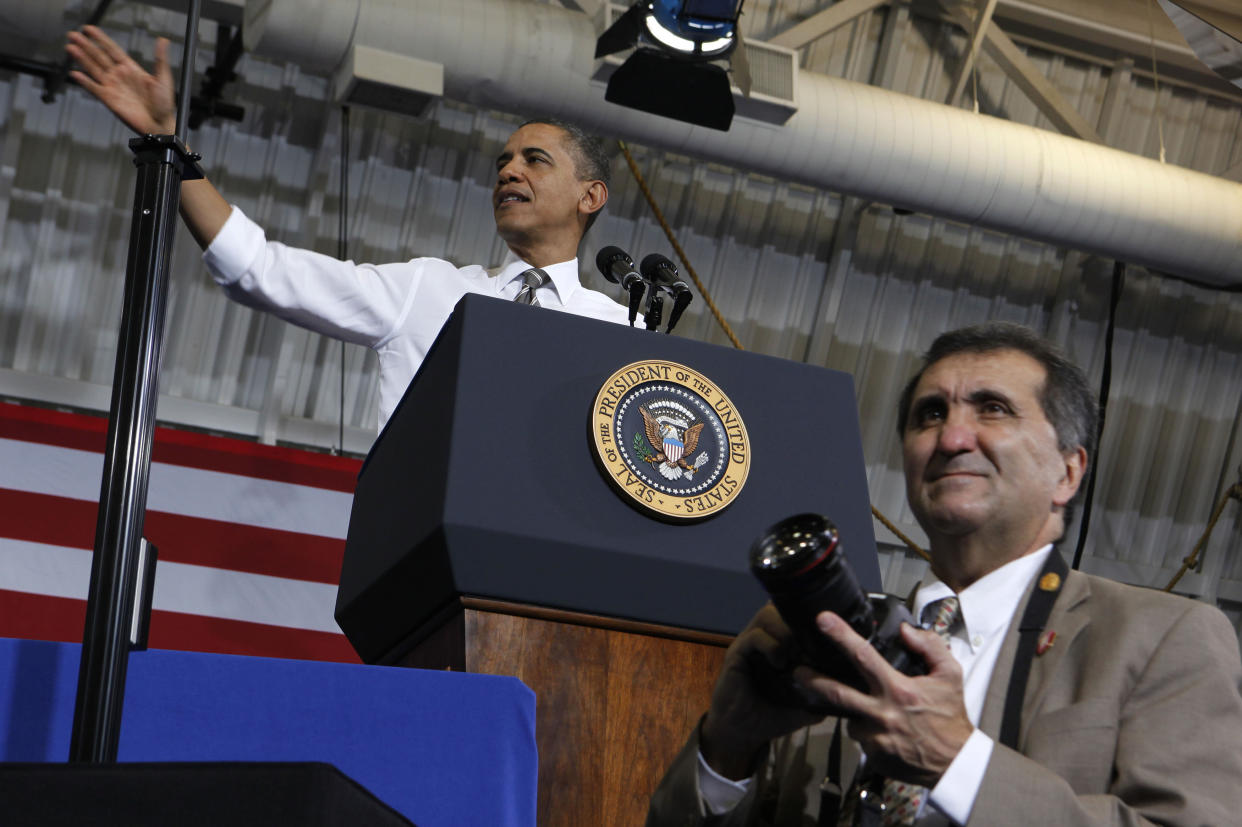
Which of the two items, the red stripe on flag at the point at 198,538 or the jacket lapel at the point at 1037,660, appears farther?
the red stripe on flag at the point at 198,538

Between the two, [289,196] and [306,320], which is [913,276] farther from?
[306,320]

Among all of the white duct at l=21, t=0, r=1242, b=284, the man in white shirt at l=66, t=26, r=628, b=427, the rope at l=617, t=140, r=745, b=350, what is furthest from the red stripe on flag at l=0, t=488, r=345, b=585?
the rope at l=617, t=140, r=745, b=350

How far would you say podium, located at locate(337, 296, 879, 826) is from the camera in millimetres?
1462

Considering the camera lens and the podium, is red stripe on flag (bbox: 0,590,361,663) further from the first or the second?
the camera lens

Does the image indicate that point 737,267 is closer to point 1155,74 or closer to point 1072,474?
point 1155,74

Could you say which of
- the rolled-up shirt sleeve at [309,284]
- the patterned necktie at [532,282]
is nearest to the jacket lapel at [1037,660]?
the rolled-up shirt sleeve at [309,284]

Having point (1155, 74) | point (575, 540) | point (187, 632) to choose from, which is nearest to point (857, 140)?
point (1155, 74)

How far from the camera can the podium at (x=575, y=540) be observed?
146 centimetres

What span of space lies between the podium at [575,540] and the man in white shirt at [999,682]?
170 mm

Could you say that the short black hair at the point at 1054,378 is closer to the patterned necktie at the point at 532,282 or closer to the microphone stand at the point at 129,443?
the microphone stand at the point at 129,443

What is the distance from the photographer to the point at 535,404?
5.16ft

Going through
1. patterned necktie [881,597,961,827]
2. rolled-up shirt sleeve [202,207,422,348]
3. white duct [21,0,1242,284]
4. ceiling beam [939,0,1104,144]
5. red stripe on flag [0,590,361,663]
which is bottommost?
red stripe on flag [0,590,361,663]

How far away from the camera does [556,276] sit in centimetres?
275

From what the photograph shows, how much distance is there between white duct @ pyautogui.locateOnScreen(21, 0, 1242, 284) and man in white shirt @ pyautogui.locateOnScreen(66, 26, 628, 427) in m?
1.85
